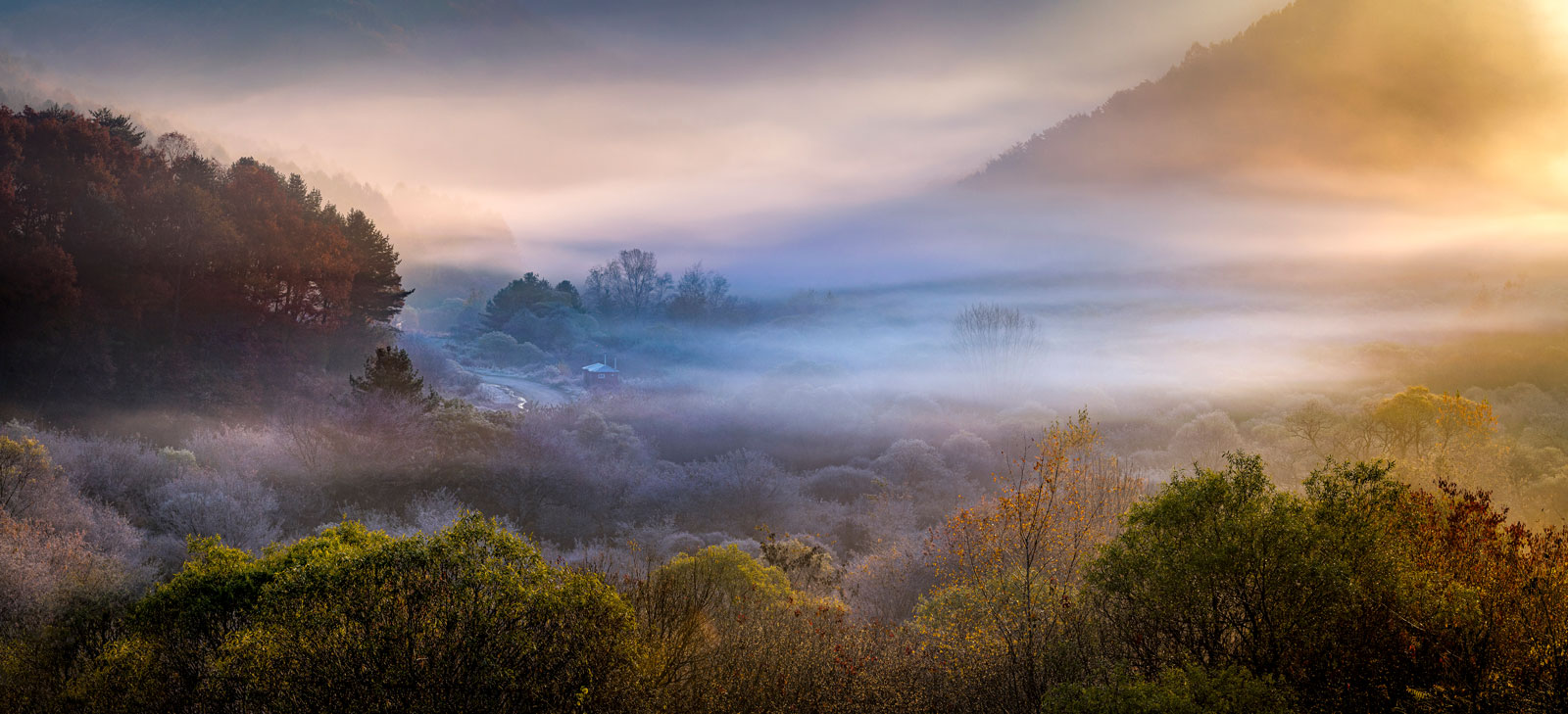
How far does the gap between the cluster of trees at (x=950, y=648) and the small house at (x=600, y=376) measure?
137ft

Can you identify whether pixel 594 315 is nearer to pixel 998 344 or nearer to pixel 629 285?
pixel 629 285

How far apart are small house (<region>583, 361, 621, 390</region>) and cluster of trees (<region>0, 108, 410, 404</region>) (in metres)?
17.4

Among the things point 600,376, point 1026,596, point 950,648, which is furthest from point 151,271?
point 1026,596

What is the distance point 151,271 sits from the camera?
87.6 feet

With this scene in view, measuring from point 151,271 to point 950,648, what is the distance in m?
31.5

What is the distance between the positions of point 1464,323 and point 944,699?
160 ft

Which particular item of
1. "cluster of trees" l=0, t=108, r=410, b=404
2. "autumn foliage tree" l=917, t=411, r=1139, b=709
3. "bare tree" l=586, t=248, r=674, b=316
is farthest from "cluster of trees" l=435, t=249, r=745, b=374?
"autumn foliage tree" l=917, t=411, r=1139, b=709

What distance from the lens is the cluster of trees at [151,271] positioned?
76.8 ft

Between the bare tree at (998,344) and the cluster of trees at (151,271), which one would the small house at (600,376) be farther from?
the bare tree at (998,344)

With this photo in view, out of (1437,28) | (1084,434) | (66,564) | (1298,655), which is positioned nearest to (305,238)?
(66,564)

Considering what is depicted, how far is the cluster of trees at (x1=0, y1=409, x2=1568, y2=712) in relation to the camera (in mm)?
5535

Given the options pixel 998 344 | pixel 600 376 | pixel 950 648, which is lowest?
pixel 600 376

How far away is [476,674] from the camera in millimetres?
5512

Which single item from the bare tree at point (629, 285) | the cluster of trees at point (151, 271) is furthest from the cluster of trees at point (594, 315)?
the cluster of trees at point (151, 271)
